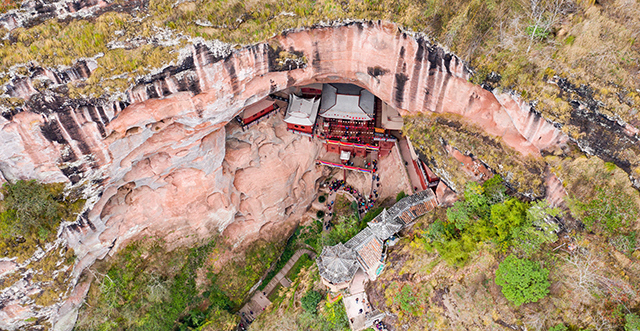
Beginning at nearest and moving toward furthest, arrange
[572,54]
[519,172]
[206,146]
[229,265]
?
1. [572,54]
2. [519,172]
3. [206,146]
4. [229,265]

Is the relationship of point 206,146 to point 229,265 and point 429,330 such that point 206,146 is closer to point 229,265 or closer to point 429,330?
point 229,265

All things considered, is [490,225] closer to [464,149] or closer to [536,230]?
[536,230]

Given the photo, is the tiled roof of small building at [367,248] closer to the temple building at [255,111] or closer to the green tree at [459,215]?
the green tree at [459,215]

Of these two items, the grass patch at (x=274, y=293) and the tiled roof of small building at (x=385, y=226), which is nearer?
the tiled roof of small building at (x=385, y=226)

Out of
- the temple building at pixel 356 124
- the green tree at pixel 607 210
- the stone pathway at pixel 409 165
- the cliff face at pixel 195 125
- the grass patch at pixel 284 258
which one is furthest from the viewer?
the grass patch at pixel 284 258

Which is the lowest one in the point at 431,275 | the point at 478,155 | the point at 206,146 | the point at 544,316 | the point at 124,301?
the point at 124,301

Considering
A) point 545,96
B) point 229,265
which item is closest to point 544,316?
point 545,96

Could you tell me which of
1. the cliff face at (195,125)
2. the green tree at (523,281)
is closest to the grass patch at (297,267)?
the cliff face at (195,125)
